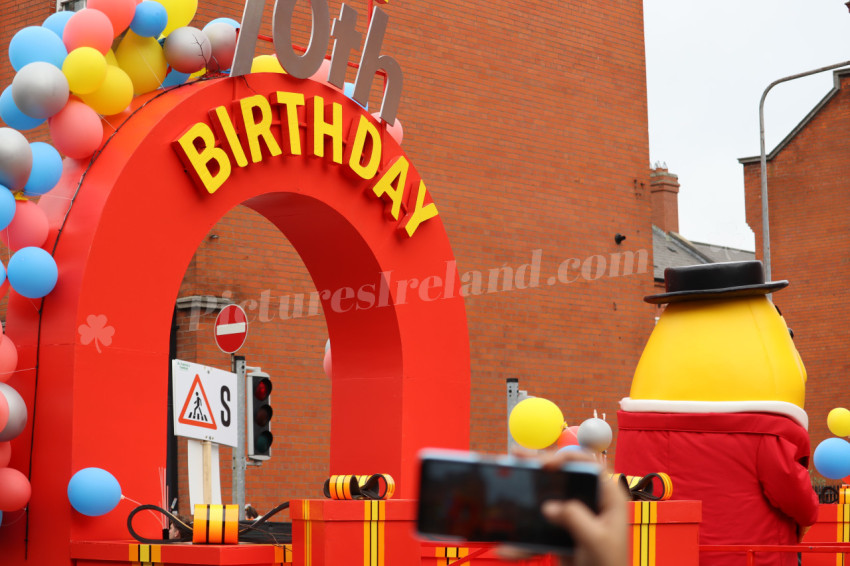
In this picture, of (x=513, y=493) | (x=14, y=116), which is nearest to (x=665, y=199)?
(x=14, y=116)

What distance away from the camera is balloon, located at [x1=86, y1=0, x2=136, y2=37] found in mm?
7293

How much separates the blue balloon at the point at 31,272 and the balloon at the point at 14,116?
828 millimetres

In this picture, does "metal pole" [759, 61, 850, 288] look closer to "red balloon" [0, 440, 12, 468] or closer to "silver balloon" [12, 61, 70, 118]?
"silver balloon" [12, 61, 70, 118]

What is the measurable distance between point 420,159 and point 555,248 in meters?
2.88

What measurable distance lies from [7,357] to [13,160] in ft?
3.94

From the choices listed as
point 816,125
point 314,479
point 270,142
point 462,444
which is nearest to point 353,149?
point 270,142

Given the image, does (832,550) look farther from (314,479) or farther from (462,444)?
(314,479)

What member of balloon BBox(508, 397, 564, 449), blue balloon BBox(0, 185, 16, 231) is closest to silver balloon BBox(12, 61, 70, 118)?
blue balloon BBox(0, 185, 16, 231)

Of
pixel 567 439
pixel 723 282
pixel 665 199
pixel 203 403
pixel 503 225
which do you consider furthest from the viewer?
pixel 665 199

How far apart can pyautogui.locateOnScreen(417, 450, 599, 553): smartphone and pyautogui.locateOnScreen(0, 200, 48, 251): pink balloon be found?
5340 millimetres

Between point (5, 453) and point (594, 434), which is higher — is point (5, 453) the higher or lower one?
the lower one

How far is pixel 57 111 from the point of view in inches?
273

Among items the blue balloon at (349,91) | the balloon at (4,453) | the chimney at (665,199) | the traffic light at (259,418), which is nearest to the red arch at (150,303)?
the blue balloon at (349,91)

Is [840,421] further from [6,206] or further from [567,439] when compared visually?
[6,206]
